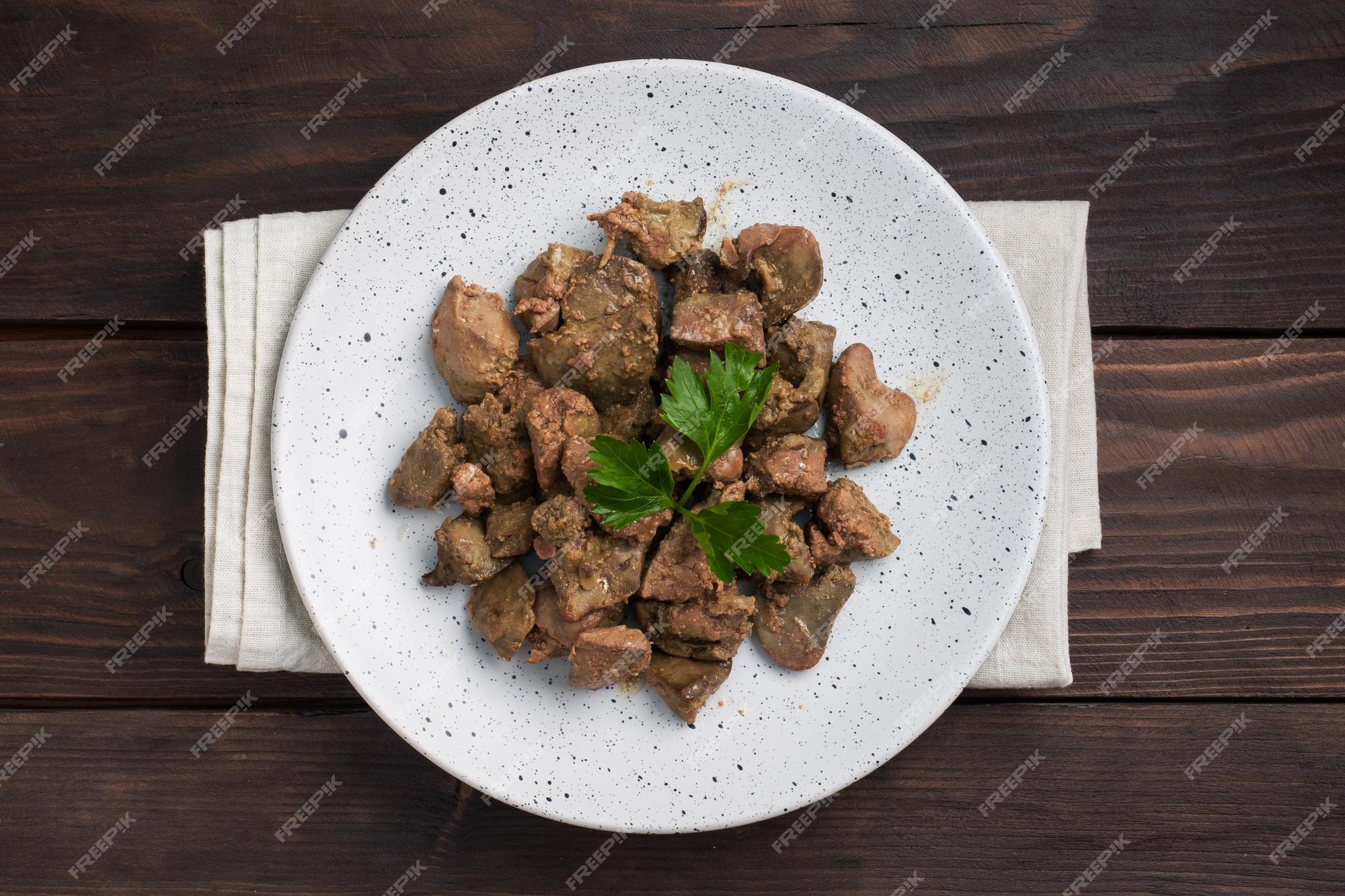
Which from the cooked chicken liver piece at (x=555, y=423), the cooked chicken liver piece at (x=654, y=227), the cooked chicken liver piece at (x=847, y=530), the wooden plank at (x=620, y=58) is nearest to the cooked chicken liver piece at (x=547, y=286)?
the cooked chicken liver piece at (x=654, y=227)

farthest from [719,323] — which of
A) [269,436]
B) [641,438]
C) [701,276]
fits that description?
[269,436]

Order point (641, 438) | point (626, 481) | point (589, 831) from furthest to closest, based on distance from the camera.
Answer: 1. point (589, 831)
2. point (641, 438)
3. point (626, 481)

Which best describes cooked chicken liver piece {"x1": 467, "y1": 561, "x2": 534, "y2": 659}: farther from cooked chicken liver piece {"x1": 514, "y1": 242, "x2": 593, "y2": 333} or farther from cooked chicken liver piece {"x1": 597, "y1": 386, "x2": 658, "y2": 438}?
cooked chicken liver piece {"x1": 514, "y1": 242, "x2": 593, "y2": 333}

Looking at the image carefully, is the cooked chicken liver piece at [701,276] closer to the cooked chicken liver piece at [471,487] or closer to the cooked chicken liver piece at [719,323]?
the cooked chicken liver piece at [719,323]

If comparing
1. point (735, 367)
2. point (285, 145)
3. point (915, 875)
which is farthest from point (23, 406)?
point (915, 875)

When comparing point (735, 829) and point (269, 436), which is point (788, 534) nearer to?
point (735, 829)

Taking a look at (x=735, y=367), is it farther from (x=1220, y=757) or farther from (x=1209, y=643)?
(x=1220, y=757)
